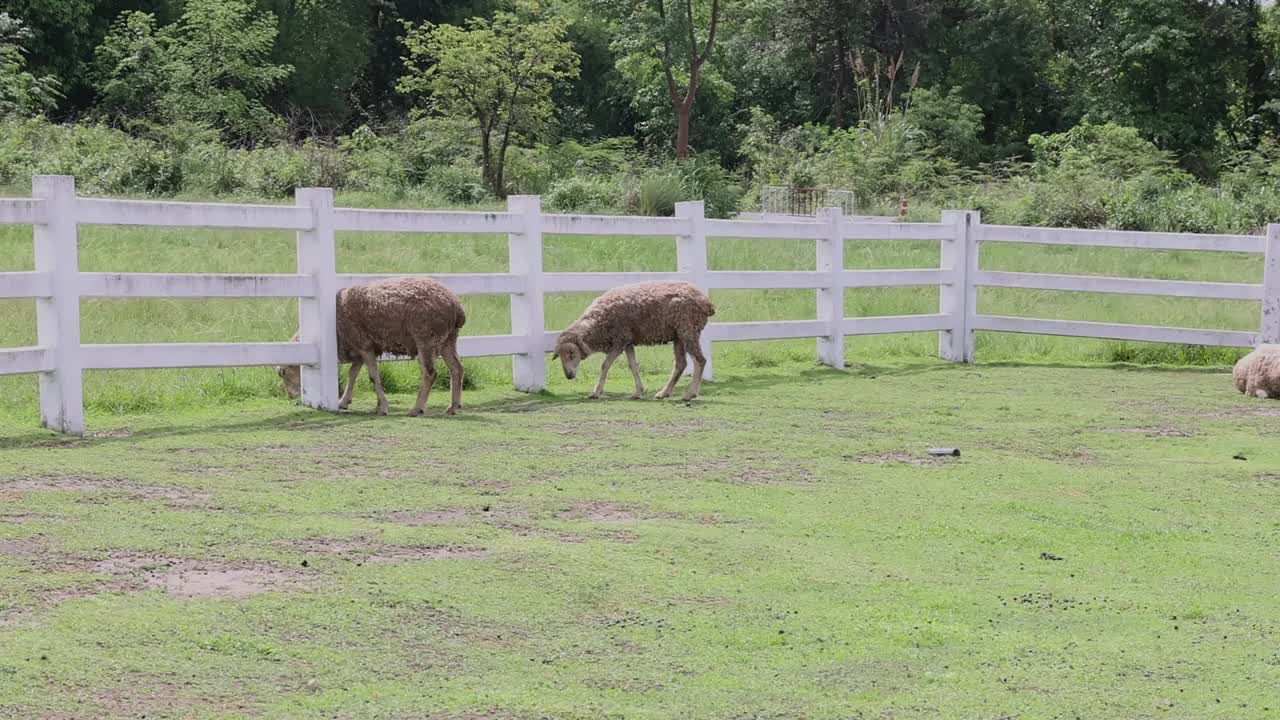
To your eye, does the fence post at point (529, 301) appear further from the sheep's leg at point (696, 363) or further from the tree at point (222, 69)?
the tree at point (222, 69)

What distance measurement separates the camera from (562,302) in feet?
53.9

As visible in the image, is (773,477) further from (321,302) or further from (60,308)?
(60,308)

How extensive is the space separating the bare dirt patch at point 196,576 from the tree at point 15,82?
93.1ft

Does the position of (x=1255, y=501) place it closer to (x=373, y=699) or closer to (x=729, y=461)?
(x=729, y=461)

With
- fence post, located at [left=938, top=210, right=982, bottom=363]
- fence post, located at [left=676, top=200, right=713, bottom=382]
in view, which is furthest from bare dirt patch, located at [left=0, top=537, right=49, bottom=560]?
fence post, located at [left=938, top=210, right=982, bottom=363]

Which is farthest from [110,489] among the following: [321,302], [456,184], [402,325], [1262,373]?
[456,184]

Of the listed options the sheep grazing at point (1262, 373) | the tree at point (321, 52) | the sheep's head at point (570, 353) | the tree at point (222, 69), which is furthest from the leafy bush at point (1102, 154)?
the sheep's head at point (570, 353)

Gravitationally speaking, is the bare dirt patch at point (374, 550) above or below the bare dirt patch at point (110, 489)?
below

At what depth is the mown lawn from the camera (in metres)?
4.18

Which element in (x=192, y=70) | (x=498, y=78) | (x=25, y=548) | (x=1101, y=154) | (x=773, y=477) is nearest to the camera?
(x=25, y=548)

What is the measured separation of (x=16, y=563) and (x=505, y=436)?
410 cm

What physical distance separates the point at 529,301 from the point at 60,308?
12.5 feet

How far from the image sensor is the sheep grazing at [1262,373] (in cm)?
1208

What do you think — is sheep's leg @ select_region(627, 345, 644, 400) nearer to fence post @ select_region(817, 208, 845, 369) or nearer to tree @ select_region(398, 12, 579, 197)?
fence post @ select_region(817, 208, 845, 369)
